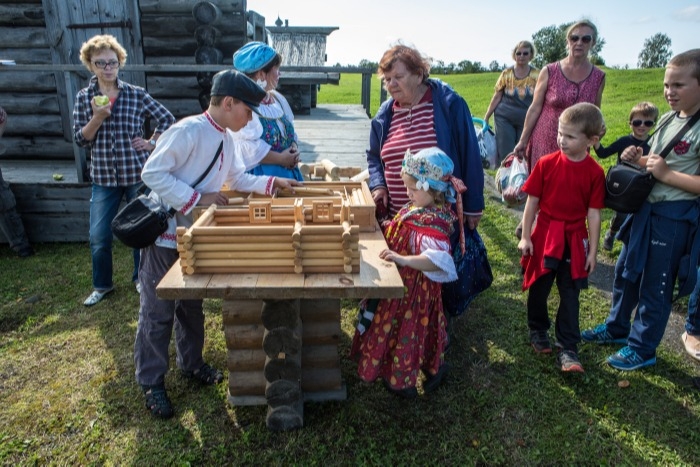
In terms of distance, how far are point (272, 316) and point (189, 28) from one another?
19.6 feet

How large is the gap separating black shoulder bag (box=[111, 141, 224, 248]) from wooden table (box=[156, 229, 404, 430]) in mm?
383

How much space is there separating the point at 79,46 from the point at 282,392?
654cm

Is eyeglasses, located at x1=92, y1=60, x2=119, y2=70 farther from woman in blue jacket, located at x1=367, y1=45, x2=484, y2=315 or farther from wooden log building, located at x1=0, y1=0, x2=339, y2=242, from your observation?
wooden log building, located at x1=0, y1=0, x2=339, y2=242

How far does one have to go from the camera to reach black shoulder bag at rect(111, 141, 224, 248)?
8.33 ft

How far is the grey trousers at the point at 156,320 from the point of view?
284cm

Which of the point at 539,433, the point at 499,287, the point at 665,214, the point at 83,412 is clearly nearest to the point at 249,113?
the point at 83,412

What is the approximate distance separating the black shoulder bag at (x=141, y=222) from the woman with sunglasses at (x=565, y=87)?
3.31 m

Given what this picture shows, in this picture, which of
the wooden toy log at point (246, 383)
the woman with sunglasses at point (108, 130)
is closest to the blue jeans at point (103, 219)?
the woman with sunglasses at point (108, 130)

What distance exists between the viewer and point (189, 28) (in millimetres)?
7152

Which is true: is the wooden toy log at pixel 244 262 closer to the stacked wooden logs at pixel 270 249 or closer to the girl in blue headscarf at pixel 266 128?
the stacked wooden logs at pixel 270 249

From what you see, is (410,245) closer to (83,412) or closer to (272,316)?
(272,316)

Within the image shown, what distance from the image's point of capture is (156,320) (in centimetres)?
287

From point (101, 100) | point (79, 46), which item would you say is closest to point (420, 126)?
point (101, 100)

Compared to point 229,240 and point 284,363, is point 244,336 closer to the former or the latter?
point 284,363
